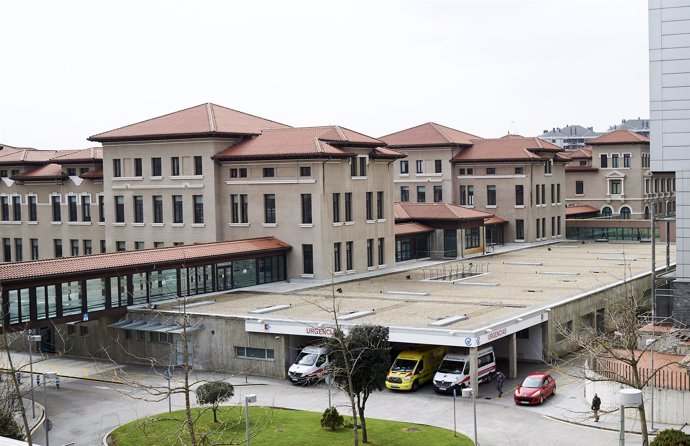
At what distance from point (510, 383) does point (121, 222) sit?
3582 centimetres

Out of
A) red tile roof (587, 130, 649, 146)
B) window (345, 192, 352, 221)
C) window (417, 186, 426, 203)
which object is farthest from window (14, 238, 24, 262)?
red tile roof (587, 130, 649, 146)

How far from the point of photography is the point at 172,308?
159 feet

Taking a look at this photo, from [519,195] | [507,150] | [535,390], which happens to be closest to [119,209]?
[507,150]

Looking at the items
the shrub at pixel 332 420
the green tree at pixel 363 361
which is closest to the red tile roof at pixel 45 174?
the shrub at pixel 332 420

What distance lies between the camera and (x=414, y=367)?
4019 centimetres

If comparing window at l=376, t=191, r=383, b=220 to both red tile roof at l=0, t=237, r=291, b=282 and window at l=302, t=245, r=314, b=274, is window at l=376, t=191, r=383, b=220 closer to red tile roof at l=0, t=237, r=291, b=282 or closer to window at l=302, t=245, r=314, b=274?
window at l=302, t=245, r=314, b=274

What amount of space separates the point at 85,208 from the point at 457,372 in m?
42.5

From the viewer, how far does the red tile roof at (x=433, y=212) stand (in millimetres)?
75000

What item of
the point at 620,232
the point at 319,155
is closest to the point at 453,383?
the point at 319,155

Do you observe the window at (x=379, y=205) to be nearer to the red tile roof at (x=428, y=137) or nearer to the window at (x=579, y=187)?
the red tile roof at (x=428, y=137)

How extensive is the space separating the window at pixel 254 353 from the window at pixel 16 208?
38513 millimetres

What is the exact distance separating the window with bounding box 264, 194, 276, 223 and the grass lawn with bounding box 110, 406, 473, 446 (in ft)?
88.2

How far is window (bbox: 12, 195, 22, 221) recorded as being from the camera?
76.6 meters

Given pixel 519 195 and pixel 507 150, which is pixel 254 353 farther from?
pixel 507 150
